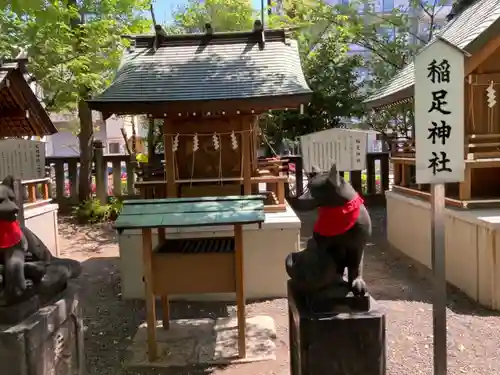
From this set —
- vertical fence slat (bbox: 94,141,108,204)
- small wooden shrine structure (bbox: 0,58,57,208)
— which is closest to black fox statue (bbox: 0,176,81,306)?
small wooden shrine structure (bbox: 0,58,57,208)

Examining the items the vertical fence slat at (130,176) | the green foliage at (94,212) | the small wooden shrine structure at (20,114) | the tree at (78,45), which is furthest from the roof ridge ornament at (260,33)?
the vertical fence slat at (130,176)

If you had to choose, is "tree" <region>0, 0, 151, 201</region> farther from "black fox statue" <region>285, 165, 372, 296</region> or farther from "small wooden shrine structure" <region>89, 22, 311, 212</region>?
"black fox statue" <region>285, 165, 372, 296</region>

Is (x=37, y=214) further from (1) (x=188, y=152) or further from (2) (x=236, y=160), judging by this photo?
(2) (x=236, y=160)

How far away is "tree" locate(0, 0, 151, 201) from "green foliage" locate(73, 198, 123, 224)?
111 inches

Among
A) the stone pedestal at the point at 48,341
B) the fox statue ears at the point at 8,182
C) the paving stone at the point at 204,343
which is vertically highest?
the fox statue ears at the point at 8,182

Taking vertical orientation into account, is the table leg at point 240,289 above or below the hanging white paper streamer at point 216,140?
below

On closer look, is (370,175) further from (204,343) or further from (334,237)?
(334,237)

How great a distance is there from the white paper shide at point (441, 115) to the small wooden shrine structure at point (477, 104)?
3.58 metres

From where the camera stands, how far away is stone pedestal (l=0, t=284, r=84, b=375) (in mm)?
3961

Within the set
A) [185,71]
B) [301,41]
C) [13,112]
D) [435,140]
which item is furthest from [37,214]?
[301,41]

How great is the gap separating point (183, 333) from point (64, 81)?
8.24m

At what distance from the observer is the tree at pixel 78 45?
1137 centimetres

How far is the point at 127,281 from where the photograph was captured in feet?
26.0

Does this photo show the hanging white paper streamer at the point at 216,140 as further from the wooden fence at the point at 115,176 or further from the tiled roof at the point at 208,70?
the wooden fence at the point at 115,176
